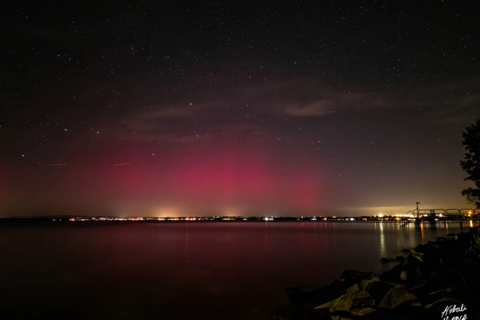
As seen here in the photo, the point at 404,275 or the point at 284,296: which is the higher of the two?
the point at 404,275

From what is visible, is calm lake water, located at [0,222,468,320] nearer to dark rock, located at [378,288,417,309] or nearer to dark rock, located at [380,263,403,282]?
dark rock, located at [380,263,403,282]

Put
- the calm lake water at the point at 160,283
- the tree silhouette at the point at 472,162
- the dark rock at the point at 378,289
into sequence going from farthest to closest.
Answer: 1. the tree silhouette at the point at 472,162
2. the calm lake water at the point at 160,283
3. the dark rock at the point at 378,289

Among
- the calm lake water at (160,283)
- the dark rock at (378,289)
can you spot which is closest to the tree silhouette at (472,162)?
the calm lake water at (160,283)

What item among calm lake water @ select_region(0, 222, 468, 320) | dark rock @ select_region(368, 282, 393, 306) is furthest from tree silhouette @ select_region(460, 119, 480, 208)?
dark rock @ select_region(368, 282, 393, 306)

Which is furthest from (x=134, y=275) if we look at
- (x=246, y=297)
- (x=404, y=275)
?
(x=404, y=275)

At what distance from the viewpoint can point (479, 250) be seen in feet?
46.5

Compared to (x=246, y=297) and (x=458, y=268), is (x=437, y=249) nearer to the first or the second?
(x=458, y=268)

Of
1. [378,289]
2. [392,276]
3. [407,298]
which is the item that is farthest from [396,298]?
[392,276]

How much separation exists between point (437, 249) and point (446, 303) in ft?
42.3

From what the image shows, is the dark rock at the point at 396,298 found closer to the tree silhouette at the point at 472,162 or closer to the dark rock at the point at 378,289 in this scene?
the dark rock at the point at 378,289

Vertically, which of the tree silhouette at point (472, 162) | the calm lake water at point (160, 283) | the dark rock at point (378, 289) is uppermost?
the tree silhouette at point (472, 162)

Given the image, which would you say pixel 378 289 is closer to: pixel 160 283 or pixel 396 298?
pixel 396 298

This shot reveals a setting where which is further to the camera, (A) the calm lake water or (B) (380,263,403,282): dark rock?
(B) (380,263,403,282): dark rock

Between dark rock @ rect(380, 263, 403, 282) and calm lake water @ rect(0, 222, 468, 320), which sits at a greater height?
dark rock @ rect(380, 263, 403, 282)
